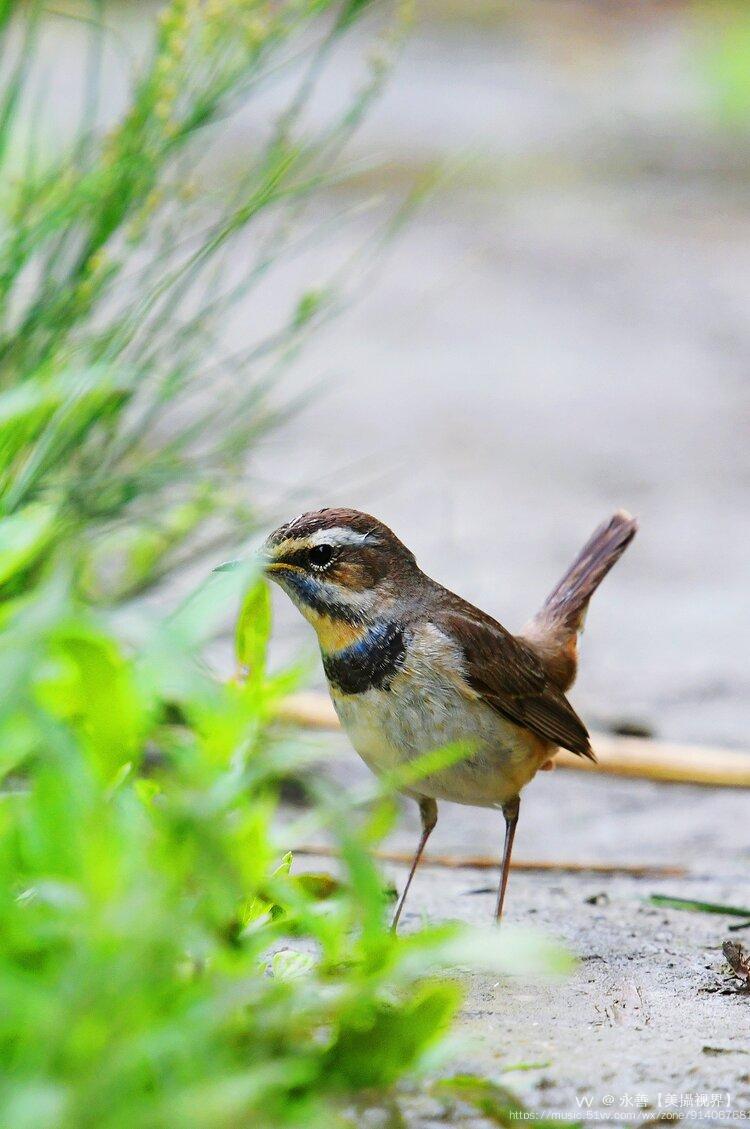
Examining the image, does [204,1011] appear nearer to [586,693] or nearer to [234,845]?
[234,845]

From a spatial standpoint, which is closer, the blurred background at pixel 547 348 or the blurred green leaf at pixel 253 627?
the blurred green leaf at pixel 253 627

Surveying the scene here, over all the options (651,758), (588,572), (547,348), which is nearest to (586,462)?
(547,348)

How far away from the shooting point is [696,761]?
5039 mm

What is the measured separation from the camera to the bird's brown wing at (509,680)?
377cm

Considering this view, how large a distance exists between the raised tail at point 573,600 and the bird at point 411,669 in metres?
0.55

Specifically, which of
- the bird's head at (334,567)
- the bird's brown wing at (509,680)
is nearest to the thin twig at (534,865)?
the bird's brown wing at (509,680)

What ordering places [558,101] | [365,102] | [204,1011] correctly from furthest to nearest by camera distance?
[558,101]
[365,102]
[204,1011]

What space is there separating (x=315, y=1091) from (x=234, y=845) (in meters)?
0.39

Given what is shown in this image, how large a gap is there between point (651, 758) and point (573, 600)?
78 cm

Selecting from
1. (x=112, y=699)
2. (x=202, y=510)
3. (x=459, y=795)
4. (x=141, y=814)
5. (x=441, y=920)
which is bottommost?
(x=441, y=920)

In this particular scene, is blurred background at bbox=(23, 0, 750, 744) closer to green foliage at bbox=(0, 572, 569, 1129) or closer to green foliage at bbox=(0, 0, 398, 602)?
green foliage at bbox=(0, 0, 398, 602)

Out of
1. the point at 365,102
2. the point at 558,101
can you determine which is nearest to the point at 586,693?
the point at 365,102

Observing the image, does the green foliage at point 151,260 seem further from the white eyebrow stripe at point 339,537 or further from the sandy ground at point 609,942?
the sandy ground at point 609,942

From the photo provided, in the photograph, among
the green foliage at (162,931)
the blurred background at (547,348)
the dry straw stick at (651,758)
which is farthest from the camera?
the blurred background at (547,348)
